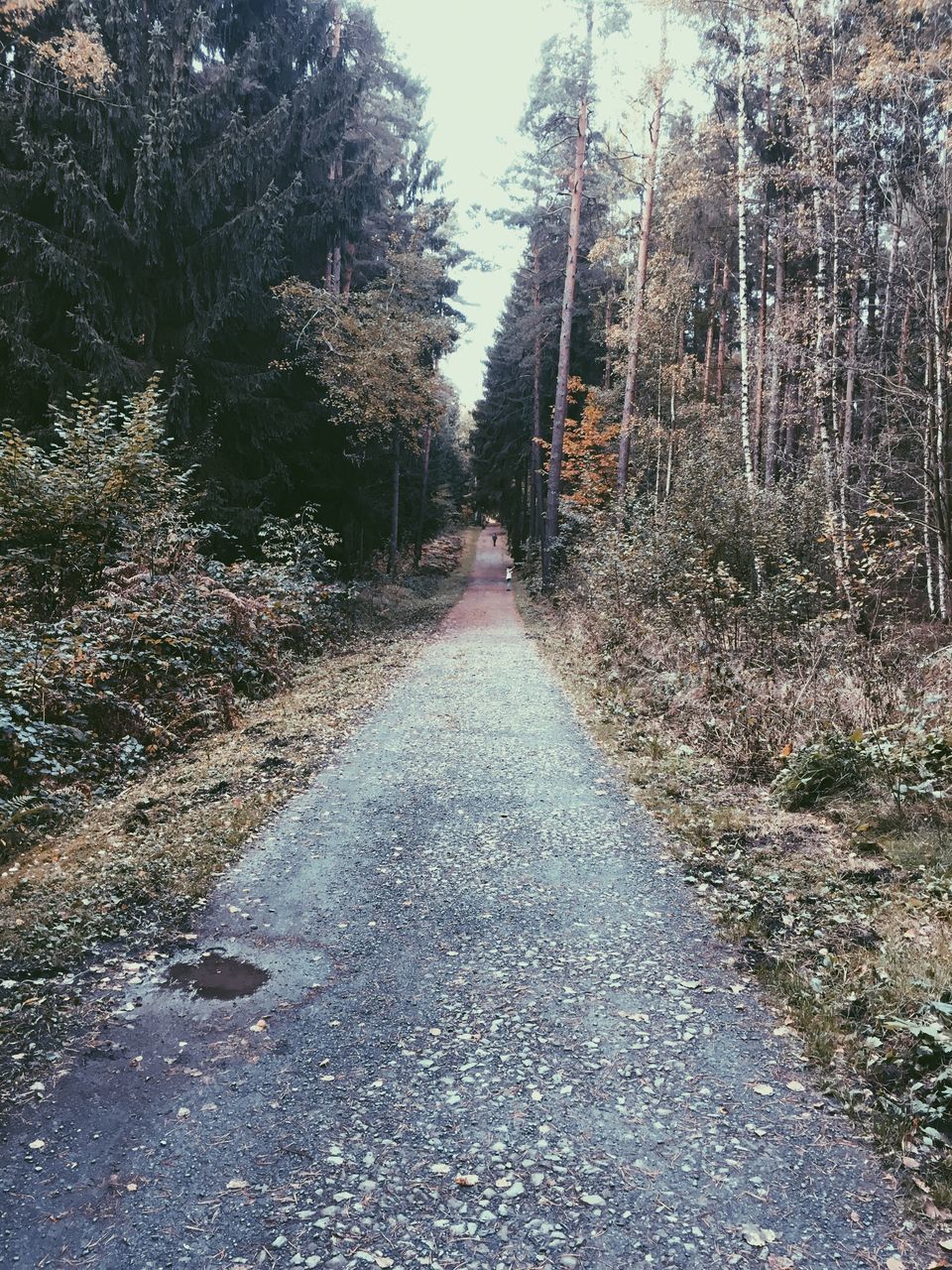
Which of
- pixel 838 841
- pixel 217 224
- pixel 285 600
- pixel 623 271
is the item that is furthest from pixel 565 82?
pixel 838 841

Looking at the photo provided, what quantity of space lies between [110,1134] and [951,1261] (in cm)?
287

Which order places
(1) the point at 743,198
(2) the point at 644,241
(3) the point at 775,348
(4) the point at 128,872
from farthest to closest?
(2) the point at 644,241 < (3) the point at 775,348 < (1) the point at 743,198 < (4) the point at 128,872

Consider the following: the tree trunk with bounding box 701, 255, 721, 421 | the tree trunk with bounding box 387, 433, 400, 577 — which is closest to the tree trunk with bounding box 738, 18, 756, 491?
the tree trunk with bounding box 701, 255, 721, 421

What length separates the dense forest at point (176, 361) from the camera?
7.80m

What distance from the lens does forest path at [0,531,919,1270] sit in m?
2.30

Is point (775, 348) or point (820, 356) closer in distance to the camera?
point (820, 356)

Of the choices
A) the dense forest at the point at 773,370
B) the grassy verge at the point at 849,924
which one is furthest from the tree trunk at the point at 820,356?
the grassy verge at the point at 849,924

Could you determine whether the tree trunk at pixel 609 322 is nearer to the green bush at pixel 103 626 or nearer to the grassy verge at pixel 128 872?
the green bush at pixel 103 626

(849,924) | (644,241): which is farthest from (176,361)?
(849,924)

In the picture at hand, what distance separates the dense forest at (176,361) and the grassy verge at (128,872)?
517 mm

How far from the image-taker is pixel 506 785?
21.7ft

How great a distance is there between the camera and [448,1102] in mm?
2891

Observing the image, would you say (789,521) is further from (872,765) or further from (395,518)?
(395,518)

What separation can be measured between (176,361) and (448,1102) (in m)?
14.0
